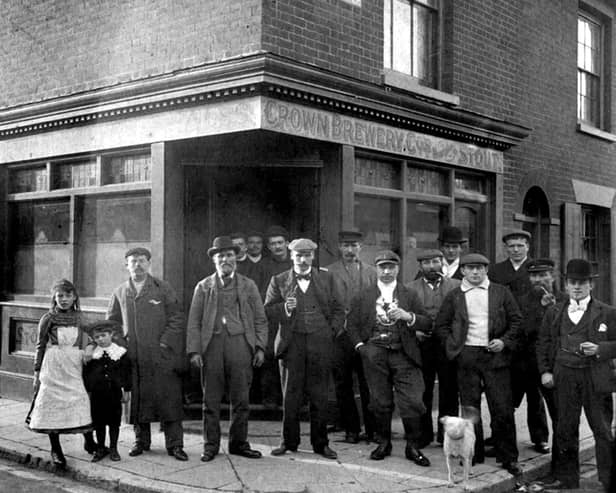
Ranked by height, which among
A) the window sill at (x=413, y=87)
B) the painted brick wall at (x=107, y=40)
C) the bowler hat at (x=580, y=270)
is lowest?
the bowler hat at (x=580, y=270)

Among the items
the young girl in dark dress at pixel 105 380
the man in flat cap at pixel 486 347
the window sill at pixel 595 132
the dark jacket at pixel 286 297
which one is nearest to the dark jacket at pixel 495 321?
the man in flat cap at pixel 486 347

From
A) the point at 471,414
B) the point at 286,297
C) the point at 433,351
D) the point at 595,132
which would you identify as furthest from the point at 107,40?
the point at 595,132

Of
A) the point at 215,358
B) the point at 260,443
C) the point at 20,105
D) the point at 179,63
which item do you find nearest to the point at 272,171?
the point at 179,63

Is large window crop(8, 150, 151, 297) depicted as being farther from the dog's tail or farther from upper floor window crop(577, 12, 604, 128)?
upper floor window crop(577, 12, 604, 128)

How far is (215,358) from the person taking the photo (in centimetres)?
675

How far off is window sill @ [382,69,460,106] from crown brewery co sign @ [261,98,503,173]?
0.52 metres

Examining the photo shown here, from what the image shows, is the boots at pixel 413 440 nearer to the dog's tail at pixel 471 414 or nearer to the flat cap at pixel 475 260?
the dog's tail at pixel 471 414

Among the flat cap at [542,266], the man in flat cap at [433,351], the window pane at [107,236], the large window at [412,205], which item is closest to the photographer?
the flat cap at [542,266]

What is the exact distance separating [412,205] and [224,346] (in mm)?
3623

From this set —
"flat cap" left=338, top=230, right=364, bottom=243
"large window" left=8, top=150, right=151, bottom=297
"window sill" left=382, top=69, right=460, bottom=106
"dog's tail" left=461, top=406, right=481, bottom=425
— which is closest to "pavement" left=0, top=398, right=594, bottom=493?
"dog's tail" left=461, top=406, right=481, bottom=425

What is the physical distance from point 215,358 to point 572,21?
30.3 ft

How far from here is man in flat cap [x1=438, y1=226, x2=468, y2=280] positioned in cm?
779

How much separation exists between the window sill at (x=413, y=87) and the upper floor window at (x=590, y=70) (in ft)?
14.4

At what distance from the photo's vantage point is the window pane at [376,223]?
8523 mm
